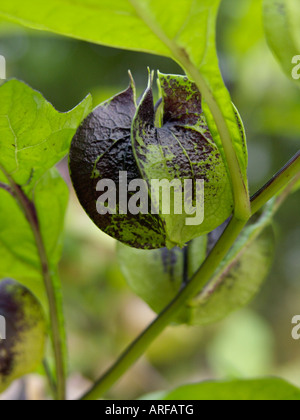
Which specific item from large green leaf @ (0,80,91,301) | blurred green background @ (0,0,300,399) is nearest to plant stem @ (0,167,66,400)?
large green leaf @ (0,80,91,301)

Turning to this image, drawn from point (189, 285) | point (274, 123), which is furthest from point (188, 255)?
point (274, 123)

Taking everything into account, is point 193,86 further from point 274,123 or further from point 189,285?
point 274,123

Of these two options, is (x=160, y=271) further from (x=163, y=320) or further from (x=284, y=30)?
(x=284, y=30)

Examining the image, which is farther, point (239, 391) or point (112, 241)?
point (112, 241)

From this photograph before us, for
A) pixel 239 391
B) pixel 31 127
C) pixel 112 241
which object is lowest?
pixel 239 391

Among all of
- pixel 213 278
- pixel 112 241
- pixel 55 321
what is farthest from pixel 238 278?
pixel 112 241
